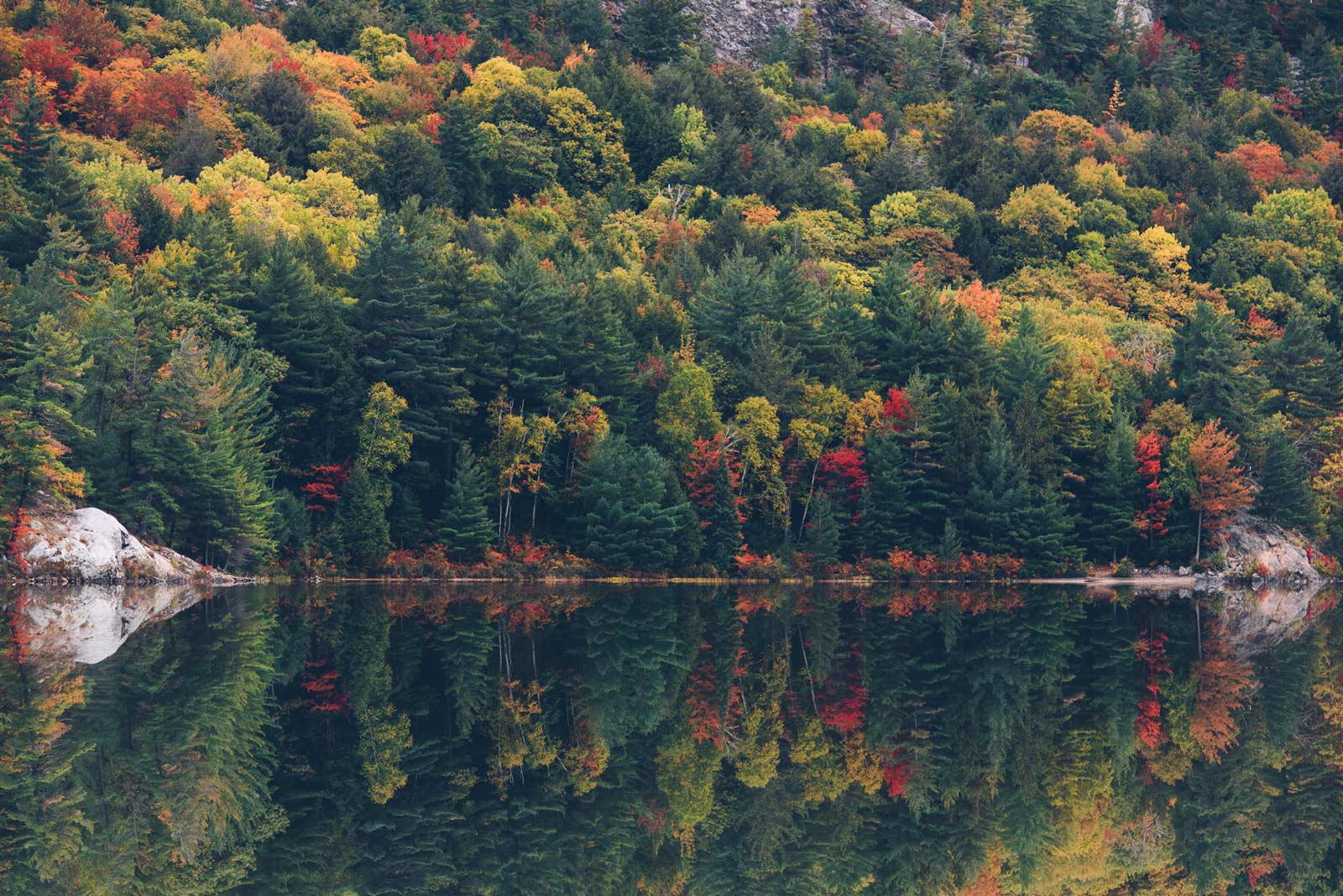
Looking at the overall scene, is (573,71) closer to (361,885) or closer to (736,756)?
(736,756)

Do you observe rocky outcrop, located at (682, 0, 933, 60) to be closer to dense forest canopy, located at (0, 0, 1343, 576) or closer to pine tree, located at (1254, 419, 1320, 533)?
dense forest canopy, located at (0, 0, 1343, 576)

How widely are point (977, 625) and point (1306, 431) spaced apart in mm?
47497

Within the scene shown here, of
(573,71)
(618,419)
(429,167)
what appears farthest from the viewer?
(573,71)

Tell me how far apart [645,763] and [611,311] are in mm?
53847

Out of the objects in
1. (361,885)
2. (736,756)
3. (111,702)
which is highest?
(361,885)

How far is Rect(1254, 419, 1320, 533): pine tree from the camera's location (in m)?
85.6

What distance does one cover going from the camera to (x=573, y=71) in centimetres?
13150

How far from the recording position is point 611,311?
79875 millimetres

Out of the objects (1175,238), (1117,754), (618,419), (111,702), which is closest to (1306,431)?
(1175,238)

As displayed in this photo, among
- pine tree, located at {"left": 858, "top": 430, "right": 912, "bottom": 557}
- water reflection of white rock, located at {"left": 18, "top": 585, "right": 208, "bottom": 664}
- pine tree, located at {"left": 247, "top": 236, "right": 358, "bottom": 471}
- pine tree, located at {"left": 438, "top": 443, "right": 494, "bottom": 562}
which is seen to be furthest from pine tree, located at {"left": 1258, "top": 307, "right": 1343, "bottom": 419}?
water reflection of white rock, located at {"left": 18, "top": 585, "right": 208, "bottom": 664}

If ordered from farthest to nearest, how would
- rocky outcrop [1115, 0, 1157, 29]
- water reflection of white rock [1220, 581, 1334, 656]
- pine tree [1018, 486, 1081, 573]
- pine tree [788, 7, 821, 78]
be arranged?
rocky outcrop [1115, 0, 1157, 29], pine tree [788, 7, 821, 78], pine tree [1018, 486, 1081, 573], water reflection of white rock [1220, 581, 1334, 656]

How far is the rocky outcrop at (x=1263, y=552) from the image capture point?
8438 centimetres

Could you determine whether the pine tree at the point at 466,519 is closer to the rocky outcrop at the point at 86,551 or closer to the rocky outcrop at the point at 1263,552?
the rocky outcrop at the point at 86,551

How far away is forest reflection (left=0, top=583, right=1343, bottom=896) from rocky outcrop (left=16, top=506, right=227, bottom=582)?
33.8 feet
